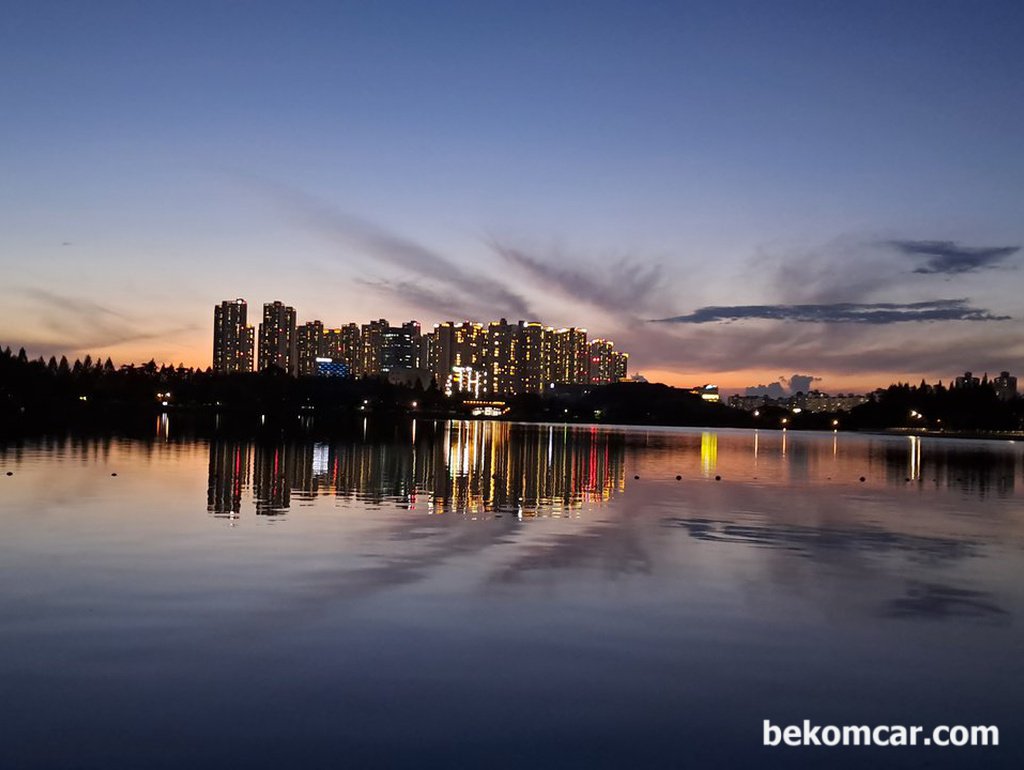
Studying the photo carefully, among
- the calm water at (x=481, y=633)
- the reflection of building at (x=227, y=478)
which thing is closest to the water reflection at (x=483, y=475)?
the reflection of building at (x=227, y=478)

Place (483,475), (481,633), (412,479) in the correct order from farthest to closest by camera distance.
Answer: (483,475), (412,479), (481,633)

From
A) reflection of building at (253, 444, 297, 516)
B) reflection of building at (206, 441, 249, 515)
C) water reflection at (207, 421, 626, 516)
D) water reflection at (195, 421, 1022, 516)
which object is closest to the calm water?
reflection of building at (253, 444, 297, 516)

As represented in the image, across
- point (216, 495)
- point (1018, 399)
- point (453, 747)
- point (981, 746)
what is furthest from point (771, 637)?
point (1018, 399)

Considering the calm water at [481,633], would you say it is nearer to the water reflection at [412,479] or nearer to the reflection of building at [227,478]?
the reflection of building at [227,478]

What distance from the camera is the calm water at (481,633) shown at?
26.4ft

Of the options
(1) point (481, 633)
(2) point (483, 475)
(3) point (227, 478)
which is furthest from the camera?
(2) point (483, 475)

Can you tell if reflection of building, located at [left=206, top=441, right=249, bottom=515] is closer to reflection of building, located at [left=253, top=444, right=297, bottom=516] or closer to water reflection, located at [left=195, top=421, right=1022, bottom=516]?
water reflection, located at [left=195, top=421, right=1022, bottom=516]

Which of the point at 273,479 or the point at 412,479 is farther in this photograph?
the point at 412,479

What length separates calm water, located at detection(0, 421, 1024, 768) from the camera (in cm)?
805

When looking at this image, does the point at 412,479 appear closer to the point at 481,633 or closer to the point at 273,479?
the point at 273,479

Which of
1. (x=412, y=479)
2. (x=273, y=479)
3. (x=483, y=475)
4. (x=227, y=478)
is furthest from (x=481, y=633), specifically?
(x=483, y=475)

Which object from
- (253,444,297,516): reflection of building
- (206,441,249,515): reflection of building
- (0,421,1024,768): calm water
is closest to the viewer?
(0,421,1024,768): calm water

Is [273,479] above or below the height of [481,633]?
above

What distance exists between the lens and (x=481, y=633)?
11.6 m
